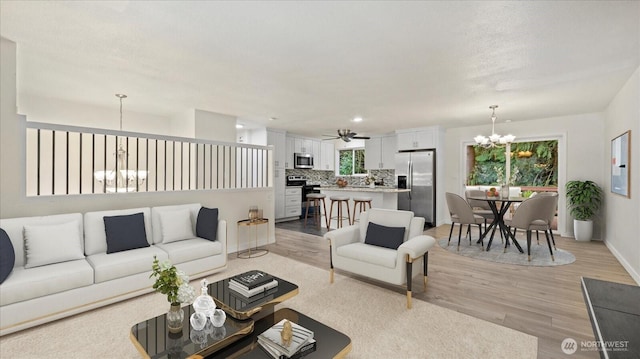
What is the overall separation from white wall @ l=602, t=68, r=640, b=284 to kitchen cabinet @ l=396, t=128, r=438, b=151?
3146 mm

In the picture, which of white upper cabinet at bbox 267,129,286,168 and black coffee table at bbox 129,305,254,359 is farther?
white upper cabinet at bbox 267,129,286,168

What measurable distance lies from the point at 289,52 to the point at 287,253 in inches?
125

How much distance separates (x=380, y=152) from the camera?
8.62 metres

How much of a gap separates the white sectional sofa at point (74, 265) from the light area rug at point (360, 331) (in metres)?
0.14

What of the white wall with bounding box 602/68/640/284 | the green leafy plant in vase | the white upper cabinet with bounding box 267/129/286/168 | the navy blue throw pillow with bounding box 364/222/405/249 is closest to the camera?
the green leafy plant in vase

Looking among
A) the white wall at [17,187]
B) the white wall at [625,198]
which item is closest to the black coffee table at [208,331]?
the white wall at [17,187]

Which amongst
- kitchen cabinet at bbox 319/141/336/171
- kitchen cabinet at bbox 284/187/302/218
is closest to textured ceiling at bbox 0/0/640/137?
kitchen cabinet at bbox 284/187/302/218

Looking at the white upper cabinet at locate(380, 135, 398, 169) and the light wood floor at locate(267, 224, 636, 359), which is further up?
the white upper cabinet at locate(380, 135, 398, 169)

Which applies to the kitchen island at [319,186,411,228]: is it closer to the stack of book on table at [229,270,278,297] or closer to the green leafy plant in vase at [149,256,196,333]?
the stack of book on table at [229,270,278,297]

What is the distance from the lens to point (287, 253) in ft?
15.7

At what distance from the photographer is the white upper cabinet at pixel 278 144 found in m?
7.70

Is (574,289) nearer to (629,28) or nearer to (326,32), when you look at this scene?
(629,28)

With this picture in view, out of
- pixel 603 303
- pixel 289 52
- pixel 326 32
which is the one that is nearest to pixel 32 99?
pixel 289 52

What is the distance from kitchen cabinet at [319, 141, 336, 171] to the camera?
377 inches
